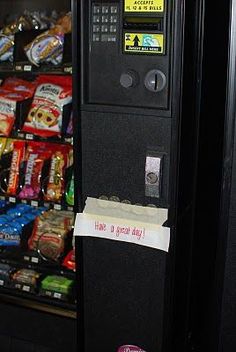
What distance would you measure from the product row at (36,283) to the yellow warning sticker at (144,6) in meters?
1.11

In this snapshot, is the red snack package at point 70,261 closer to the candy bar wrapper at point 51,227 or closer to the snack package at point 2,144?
the candy bar wrapper at point 51,227

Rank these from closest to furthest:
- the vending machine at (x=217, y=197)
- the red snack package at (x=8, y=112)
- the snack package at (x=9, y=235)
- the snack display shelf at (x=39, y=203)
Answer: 1. the vending machine at (x=217, y=197)
2. the snack display shelf at (x=39, y=203)
3. the red snack package at (x=8, y=112)
4. the snack package at (x=9, y=235)

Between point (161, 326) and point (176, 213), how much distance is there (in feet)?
1.30

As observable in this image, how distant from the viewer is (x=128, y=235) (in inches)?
61.1

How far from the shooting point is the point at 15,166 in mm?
2055

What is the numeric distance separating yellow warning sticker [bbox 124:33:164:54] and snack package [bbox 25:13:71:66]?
19.1 inches

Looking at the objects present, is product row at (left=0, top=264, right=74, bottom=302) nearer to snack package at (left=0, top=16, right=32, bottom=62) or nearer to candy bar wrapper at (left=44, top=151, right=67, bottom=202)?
candy bar wrapper at (left=44, top=151, right=67, bottom=202)

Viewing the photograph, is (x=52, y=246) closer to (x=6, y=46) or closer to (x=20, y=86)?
(x=20, y=86)

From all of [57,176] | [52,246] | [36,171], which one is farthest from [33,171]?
[52,246]

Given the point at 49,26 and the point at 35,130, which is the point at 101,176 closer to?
the point at 35,130

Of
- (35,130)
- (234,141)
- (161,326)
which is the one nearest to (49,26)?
(35,130)

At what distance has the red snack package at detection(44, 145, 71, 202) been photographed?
1953mm

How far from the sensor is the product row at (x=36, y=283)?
1967 millimetres

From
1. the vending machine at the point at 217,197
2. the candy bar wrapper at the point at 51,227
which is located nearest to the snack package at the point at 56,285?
the candy bar wrapper at the point at 51,227
